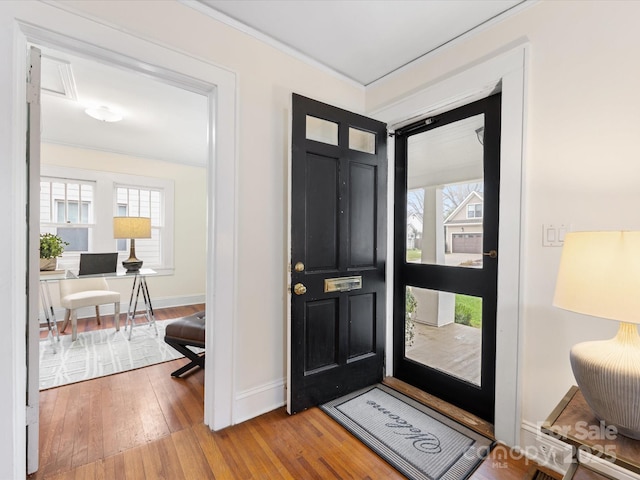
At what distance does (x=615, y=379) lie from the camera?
975mm

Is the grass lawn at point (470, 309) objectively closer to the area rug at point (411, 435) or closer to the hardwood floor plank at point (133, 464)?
the area rug at point (411, 435)

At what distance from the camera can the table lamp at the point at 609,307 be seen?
945 millimetres

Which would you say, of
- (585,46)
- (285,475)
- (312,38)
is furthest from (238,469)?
(585,46)

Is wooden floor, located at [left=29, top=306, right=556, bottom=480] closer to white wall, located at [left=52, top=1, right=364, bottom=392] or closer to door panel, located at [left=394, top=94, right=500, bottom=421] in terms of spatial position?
white wall, located at [left=52, top=1, right=364, bottom=392]

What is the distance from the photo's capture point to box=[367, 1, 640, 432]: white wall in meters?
1.37

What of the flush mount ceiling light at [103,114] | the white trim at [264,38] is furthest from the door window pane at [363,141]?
the flush mount ceiling light at [103,114]

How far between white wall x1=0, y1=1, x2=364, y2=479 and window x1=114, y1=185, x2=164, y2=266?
356 centimetres

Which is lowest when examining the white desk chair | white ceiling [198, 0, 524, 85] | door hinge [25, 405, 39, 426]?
door hinge [25, 405, 39, 426]

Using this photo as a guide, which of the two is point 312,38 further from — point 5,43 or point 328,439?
point 328,439

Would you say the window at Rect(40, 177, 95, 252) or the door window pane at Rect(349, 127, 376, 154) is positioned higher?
the door window pane at Rect(349, 127, 376, 154)

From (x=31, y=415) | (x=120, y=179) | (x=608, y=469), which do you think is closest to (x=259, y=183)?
(x=31, y=415)

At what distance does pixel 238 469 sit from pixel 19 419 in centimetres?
103

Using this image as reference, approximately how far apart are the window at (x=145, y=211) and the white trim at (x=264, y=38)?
150 inches

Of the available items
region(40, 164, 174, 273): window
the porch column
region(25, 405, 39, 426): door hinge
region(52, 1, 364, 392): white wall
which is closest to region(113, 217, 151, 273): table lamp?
region(40, 164, 174, 273): window
